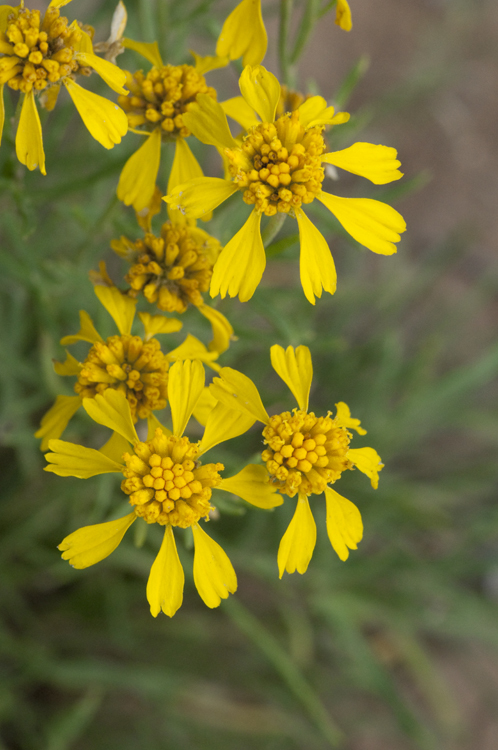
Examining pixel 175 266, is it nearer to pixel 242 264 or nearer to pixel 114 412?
pixel 242 264

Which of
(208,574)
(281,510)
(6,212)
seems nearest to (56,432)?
(208,574)

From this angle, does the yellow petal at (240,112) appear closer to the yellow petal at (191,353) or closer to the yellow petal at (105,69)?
the yellow petal at (105,69)

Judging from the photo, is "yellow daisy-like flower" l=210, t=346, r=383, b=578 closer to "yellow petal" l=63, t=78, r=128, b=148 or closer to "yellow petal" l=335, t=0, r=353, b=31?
"yellow petal" l=63, t=78, r=128, b=148

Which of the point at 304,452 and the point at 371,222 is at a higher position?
the point at 371,222

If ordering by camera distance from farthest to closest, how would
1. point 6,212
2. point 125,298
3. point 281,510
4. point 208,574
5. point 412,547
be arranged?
point 412,547
point 281,510
point 6,212
point 125,298
point 208,574

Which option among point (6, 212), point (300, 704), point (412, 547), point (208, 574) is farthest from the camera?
point (412, 547)

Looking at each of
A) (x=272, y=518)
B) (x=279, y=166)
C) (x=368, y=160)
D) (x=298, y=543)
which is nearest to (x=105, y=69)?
(x=279, y=166)

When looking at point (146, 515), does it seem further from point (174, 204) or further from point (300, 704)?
point (300, 704)
